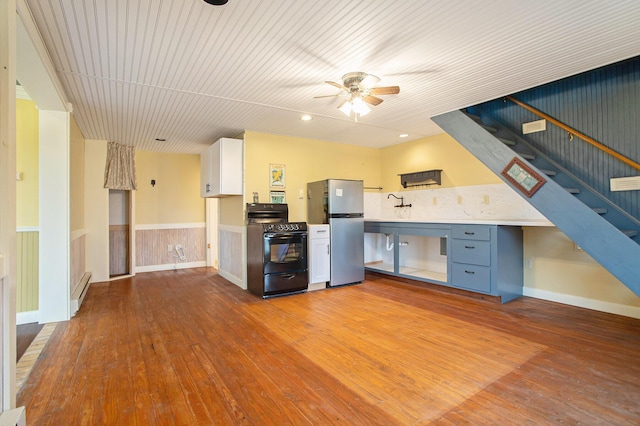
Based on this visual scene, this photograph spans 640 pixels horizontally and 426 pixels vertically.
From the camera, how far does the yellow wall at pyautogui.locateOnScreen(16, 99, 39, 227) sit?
337 centimetres

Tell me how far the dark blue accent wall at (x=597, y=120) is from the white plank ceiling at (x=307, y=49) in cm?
54

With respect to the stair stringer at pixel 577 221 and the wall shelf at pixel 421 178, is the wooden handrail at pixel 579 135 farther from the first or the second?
the wall shelf at pixel 421 178

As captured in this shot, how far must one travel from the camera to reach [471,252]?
3.95 m

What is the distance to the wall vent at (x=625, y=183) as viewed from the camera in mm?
2912

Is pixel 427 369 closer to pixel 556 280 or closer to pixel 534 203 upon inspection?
pixel 534 203

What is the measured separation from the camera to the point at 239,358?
2428 mm

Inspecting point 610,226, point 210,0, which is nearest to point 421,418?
point 610,226

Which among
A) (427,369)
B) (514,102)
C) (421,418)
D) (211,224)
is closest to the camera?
(421,418)

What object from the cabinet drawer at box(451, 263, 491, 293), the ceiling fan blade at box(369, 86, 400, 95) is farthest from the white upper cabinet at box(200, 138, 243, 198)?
the cabinet drawer at box(451, 263, 491, 293)

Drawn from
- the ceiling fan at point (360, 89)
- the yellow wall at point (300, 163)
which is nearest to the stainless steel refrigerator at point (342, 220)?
the yellow wall at point (300, 163)

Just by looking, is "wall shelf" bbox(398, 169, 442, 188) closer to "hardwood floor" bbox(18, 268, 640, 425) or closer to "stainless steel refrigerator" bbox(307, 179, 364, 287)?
"stainless steel refrigerator" bbox(307, 179, 364, 287)

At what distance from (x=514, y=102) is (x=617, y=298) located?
2.41 meters

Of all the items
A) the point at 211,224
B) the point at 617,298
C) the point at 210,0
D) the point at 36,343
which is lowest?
the point at 36,343

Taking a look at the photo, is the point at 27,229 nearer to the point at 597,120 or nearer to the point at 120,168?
the point at 120,168
